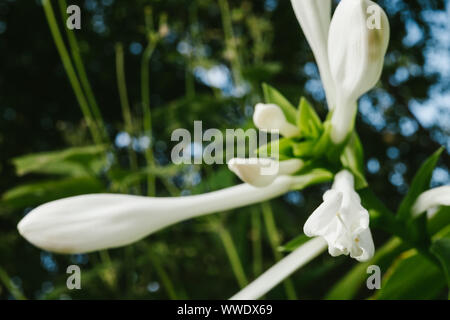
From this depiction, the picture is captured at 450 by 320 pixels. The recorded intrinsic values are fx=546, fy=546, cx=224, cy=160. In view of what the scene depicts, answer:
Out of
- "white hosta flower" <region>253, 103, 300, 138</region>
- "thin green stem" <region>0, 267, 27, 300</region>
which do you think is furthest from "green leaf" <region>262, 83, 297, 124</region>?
"thin green stem" <region>0, 267, 27, 300</region>

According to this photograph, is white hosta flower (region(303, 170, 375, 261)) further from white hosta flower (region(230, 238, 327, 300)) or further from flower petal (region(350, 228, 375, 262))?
white hosta flower (region(230, 238, 327, 300))

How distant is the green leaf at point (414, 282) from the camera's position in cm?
48

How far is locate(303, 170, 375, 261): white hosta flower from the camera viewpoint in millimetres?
353

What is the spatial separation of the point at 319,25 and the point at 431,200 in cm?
17

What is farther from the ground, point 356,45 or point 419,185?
point 356,45

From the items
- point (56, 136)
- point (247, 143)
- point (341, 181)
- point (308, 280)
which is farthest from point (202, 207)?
point (56, 136)

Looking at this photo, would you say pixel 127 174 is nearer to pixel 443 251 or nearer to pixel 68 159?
pixel 68 159

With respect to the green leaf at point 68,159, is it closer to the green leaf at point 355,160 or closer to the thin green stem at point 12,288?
the thin green stem at point 12,288

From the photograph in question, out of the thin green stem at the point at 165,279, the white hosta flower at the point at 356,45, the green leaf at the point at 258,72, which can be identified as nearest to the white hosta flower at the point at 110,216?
the white hosta flower at the point at 356,45

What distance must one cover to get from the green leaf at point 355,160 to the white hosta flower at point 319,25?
0.04 metres

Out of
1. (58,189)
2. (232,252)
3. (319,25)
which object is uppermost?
(319,25)

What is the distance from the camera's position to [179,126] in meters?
1.11

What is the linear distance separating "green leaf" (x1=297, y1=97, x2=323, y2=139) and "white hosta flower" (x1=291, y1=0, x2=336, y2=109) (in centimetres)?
2

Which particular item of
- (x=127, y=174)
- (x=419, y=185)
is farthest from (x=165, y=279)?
(x=419, y=185)
